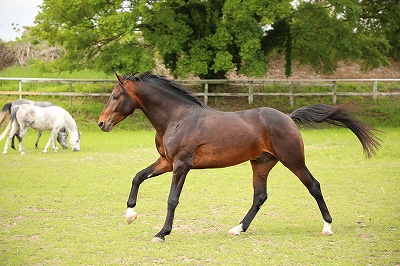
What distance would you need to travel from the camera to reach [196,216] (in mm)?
9156

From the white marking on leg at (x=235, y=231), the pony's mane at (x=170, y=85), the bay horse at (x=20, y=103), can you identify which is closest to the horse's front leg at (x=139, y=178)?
the pony's mane at (x=170, y=85)

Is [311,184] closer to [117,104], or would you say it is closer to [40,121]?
[117,104]

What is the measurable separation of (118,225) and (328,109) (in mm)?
3386

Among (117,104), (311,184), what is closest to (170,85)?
(117,104)

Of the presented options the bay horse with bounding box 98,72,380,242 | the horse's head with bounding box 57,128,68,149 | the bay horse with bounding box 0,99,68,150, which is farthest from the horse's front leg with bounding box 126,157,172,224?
the horse's head with bounding box 57,128,68,149

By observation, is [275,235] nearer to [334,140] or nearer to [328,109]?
[328,109]

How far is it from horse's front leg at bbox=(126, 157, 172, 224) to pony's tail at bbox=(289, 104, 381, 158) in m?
1.90

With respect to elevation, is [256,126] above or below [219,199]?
above

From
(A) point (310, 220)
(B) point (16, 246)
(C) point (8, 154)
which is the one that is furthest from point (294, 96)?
(B) point (16, 246)

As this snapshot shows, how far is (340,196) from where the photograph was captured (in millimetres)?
10977

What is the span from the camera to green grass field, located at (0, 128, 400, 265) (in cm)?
681

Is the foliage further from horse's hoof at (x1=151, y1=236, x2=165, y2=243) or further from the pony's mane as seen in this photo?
horse's hoof at (x1=151, y1=236, x2=165, y2=243)

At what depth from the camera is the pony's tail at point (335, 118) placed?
8.48 meters

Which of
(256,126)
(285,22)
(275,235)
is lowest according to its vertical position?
(275,235)
